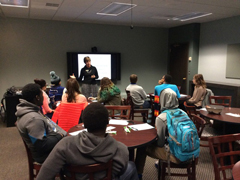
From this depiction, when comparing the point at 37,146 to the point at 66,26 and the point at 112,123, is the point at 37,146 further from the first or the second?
the point at 66,26

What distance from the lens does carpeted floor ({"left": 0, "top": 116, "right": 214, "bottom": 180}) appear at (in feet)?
8.93

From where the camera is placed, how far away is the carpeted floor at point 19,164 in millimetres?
2721

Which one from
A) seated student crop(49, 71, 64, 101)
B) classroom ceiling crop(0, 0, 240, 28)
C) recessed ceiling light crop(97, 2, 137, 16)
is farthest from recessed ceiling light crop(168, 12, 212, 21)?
seated student crop(49, 71, 64, 101)

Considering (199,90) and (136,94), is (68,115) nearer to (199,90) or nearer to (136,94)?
(136,94)

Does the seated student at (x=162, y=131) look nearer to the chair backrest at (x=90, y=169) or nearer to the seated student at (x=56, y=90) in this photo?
the chair backrest at (x=90, y=169)

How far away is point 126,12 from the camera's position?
5.22 metres

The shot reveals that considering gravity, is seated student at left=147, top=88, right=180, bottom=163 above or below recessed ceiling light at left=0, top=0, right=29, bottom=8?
below

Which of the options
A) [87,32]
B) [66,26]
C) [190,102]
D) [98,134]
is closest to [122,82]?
[87,32]

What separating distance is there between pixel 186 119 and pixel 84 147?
1215mm

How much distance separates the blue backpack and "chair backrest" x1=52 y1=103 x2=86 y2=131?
4.04 ft

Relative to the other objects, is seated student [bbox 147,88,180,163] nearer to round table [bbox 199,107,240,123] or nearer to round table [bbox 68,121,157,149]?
round table [bbox 68,121,157,149]

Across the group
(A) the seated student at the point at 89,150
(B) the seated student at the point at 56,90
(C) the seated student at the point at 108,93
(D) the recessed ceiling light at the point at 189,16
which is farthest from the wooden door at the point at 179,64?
(A) the seated student at the point at 89,150

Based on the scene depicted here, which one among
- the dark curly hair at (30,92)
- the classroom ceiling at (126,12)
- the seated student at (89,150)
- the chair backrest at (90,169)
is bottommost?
the chair backrest at (90,169)

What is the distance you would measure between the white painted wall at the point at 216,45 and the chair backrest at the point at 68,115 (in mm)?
4750
